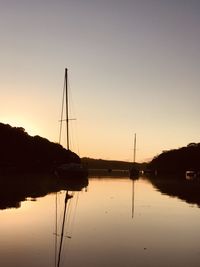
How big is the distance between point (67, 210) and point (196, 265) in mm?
15517

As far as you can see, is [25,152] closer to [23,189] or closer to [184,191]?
[184,191]

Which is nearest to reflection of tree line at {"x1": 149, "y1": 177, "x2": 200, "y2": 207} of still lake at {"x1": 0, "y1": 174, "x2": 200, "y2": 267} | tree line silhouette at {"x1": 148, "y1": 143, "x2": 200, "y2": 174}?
still lake at {"x1": 0, "y1": 174, "x2": 200, "y2": 267}

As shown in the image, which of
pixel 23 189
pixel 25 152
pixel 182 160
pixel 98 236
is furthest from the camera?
pixel 182 160

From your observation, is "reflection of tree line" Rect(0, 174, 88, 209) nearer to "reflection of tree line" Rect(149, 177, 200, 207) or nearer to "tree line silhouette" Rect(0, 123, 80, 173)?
"reflection of tree line" Rect(149, 177, 200, 207)

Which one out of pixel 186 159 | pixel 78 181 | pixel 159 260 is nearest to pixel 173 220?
pixel 159 260

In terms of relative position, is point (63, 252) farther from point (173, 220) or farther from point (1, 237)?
point (173, 220)

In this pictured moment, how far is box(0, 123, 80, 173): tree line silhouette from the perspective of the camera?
118 meters

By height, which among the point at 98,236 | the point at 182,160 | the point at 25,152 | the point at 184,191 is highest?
the point at 182,160

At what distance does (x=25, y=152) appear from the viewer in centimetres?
12419

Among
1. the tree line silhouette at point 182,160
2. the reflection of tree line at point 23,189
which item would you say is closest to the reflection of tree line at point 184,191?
the reflection of tree line at point 23,189

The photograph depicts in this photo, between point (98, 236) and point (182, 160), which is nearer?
point (98, 236)

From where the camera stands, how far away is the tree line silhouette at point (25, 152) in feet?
386

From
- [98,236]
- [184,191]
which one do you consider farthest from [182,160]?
[98,236]

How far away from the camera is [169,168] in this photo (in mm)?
191250
